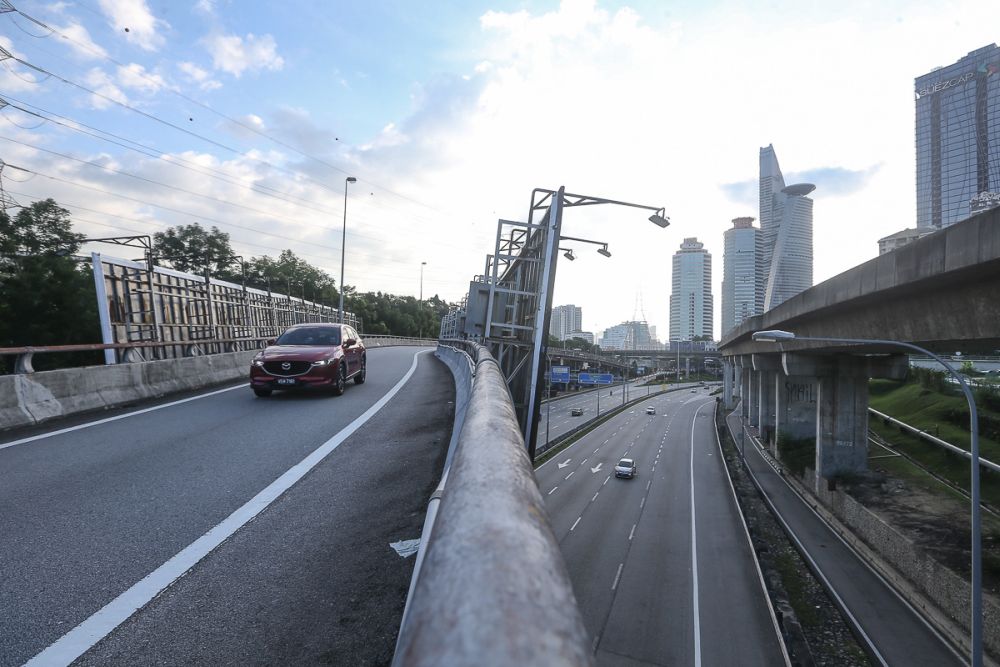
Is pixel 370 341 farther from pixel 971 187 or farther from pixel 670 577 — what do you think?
pixel 971 187

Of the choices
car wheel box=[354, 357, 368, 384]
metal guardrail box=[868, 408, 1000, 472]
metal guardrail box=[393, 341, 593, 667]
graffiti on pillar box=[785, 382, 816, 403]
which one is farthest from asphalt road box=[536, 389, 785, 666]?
metal guardrail box=[868, 408, 1000, 472]

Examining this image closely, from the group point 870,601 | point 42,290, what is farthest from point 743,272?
point 42,290

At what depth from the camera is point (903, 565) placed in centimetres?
2008

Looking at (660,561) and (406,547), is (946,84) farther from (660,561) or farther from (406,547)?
(406,547)

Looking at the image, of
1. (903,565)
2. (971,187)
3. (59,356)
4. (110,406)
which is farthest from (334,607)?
(971,187)

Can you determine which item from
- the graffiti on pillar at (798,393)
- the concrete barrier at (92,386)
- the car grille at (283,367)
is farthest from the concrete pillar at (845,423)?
the concrete barrier at (92,386)

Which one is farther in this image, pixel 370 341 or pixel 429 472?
pixel 370 341

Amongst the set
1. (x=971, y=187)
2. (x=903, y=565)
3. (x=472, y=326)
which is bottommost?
(x=903, y=565)

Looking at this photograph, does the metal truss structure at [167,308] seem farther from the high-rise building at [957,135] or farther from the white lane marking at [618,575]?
the high-rise building at [957,135]

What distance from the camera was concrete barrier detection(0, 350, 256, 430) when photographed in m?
7.95

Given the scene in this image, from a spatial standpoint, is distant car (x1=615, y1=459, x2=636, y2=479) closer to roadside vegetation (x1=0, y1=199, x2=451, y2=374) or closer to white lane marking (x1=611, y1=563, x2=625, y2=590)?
white lane marking (x1=611, y1=563, x2=625, y2=590)

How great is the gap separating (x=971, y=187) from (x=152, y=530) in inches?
2784

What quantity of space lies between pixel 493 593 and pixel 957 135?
235 ft

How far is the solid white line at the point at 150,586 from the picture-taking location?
7.72 ft
